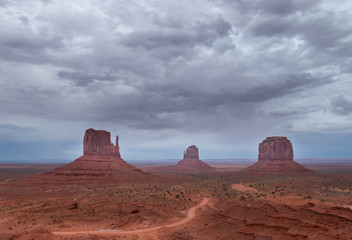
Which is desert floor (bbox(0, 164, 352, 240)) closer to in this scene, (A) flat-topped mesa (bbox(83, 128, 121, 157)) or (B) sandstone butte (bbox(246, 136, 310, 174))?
(A) flat-topped mesa (bbox(83, 128, 121, 157))

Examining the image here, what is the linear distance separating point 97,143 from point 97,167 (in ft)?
51.0

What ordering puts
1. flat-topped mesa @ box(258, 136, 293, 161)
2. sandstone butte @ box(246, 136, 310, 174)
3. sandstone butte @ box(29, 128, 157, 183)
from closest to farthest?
1. sandstone butte @ box(29, 128, 157, 183)
2. sandstone butte @ box(246, 136, 310, 174)
3. flat-topped mesa @ box(258, 136, 293, 161)

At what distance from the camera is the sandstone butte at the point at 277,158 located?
130625mm

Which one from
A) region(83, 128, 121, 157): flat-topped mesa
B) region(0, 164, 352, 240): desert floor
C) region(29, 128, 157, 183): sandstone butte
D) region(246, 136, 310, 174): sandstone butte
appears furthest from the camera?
region(246, 136, 310, 174): sandstone butte

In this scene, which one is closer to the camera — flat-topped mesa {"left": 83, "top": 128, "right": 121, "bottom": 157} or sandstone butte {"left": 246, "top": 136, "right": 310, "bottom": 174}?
flat-topped mesa {"left": 83, "top": 128, "right": 121, "bottom": 157}

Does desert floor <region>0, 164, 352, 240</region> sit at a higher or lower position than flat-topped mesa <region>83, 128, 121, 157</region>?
lower

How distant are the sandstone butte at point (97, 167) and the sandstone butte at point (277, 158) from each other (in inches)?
2679

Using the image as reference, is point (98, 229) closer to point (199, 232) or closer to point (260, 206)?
point (199, 232)

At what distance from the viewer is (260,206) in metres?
31.8

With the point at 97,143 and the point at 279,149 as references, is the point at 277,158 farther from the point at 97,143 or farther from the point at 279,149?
the point at 97,143

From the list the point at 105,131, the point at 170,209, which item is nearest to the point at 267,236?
the point at 170,209

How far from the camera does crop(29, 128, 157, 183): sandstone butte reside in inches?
3647

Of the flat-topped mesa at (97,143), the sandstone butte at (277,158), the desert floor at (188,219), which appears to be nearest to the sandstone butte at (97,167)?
the flat-topped mesa at (97,143)

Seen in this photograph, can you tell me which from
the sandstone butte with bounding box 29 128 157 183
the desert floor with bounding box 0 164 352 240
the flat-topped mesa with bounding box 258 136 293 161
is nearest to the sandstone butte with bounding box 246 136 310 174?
the flat-topped mesa with bounding box 258 136 293 161
